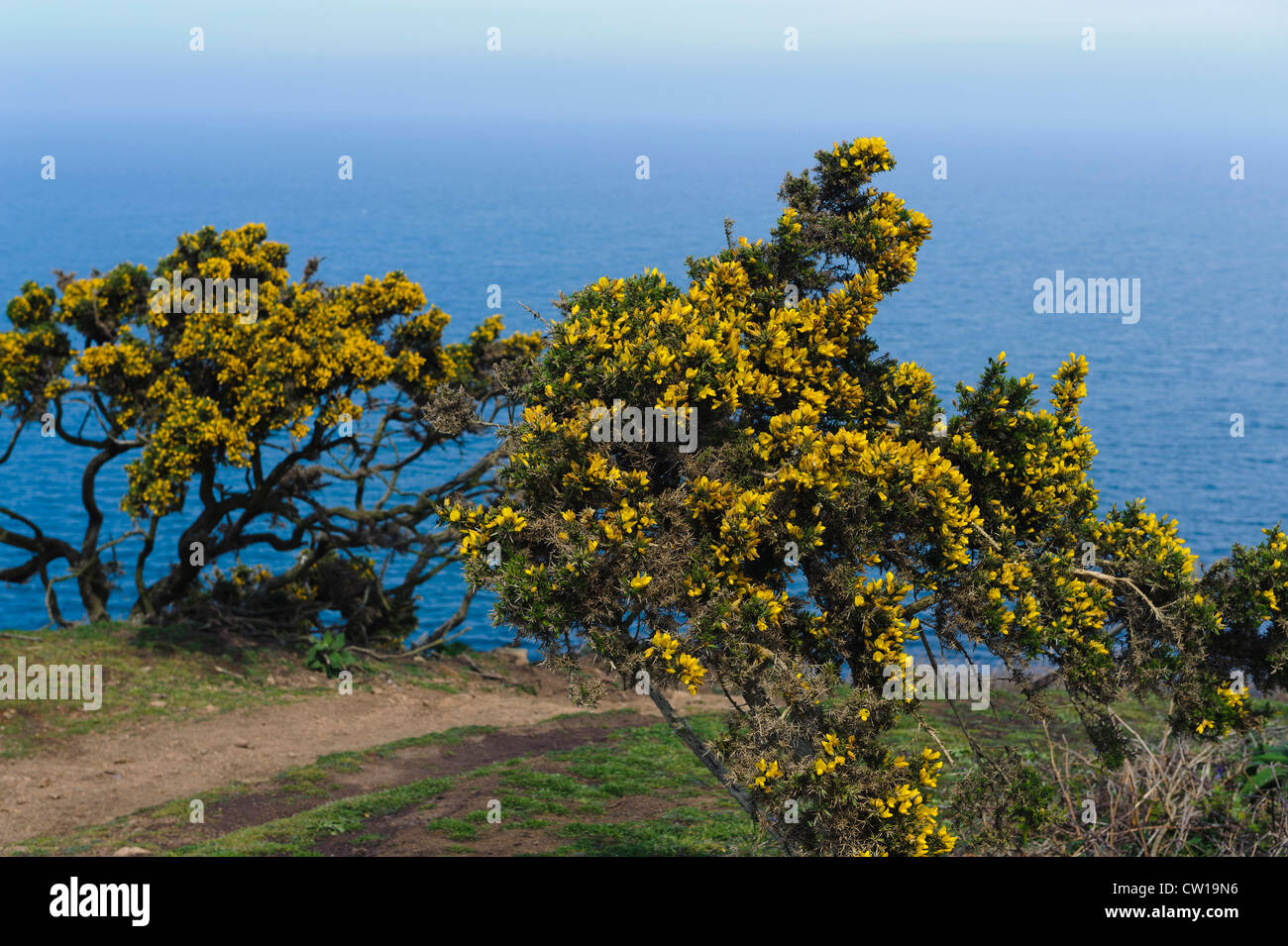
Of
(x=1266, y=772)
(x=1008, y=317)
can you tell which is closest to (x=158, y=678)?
(x=1266, y=772)

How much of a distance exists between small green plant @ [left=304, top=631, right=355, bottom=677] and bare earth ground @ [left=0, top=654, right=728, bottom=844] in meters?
1.39

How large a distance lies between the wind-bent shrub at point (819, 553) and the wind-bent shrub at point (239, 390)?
960 cm

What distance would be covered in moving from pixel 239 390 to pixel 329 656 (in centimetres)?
769

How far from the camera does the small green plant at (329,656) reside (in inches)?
1134

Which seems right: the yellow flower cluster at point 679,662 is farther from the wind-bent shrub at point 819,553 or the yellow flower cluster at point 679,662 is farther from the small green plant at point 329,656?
the small green plant at point 329,656

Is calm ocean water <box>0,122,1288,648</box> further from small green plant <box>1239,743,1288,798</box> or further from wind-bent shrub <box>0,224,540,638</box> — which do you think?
small green plant <box>1239,743,1288,798</box>

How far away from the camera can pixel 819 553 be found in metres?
13.0

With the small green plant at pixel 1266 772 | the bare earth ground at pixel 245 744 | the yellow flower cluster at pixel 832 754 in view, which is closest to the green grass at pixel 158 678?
the bare earth ground at pixel 245 744

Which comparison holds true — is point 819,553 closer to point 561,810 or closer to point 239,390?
point 561,810

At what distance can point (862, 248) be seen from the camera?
1466 cm

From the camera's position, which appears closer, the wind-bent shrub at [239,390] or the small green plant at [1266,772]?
the small green plant at [1266,772]

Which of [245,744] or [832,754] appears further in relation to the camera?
[245,744]

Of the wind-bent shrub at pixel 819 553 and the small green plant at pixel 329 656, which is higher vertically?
the wind-bent shrub at pixel 819 553

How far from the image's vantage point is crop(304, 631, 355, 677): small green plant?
2880cm
